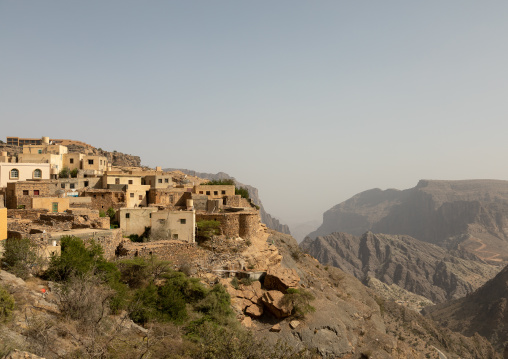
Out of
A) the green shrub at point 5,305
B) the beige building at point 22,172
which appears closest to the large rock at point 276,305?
the green shrub at point 5,305

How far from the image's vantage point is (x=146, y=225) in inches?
1073

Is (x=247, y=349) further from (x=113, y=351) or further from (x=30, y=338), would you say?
(x=30, y=338)

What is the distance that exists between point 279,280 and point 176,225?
920 centimetres

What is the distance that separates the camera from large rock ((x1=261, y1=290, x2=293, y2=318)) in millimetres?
23031

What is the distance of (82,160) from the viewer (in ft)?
151

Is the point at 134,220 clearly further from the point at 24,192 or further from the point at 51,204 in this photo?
the point at 24,192

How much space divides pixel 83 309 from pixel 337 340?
59.5ft

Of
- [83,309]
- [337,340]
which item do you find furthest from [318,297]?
[83,309]

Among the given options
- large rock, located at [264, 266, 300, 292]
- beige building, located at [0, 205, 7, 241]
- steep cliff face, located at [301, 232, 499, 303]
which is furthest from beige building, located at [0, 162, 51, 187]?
steep cliff face, located at [301, 232, 499, 303]

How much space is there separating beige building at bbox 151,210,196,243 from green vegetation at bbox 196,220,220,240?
642mm

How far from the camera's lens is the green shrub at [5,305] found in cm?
1056

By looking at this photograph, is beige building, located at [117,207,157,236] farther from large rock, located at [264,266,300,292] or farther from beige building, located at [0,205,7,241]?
large rock, located at [264,266,300,292]

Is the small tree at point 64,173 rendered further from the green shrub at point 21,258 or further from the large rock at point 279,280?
the large rock at point 279,280

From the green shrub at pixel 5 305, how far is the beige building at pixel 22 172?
1242 inches
